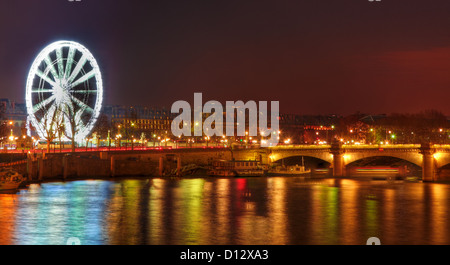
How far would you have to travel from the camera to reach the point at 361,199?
199 feet

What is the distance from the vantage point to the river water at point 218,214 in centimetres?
3903

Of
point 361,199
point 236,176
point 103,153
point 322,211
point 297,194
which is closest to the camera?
point 322,211

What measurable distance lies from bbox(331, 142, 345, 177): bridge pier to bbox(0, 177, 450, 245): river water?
18.7 metres

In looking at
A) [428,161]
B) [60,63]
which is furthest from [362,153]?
[60,63]

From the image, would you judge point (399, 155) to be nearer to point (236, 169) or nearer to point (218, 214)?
point (236, 169)

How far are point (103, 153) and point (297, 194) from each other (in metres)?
27.6

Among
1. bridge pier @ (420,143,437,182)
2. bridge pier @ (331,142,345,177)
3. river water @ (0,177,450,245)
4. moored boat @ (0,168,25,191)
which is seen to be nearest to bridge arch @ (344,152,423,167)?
bridge pier @ (331,142,345,177)

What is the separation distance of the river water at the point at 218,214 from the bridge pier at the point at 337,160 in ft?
61.2

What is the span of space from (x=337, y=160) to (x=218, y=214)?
157 feet

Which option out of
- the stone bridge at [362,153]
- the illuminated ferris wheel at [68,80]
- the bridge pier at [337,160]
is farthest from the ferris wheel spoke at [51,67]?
the bridge pier at [337,160]

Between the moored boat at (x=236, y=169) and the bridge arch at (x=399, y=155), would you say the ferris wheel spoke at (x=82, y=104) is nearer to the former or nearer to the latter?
the moored boat at (x=236, y=169)

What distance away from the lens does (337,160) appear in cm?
9331
